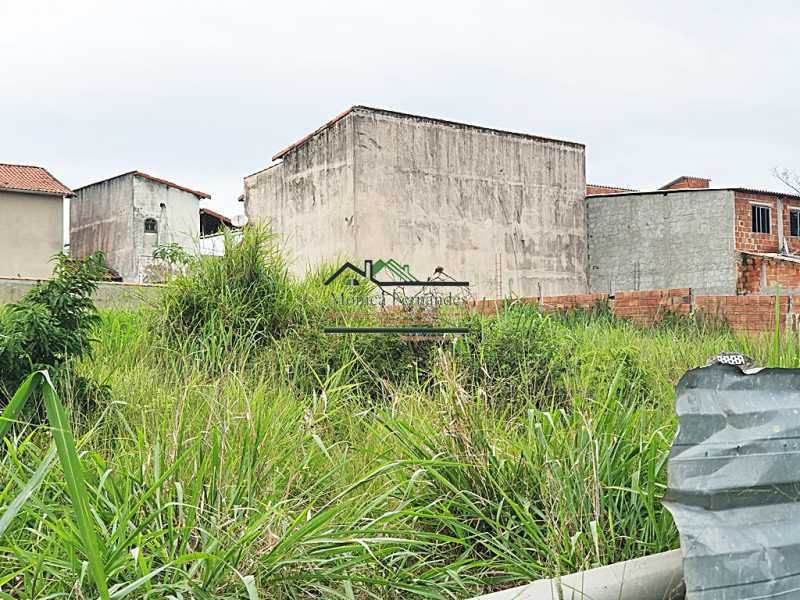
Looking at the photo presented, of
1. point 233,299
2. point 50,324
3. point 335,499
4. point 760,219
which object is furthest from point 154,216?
point 335,499

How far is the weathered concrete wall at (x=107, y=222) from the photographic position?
3058cm

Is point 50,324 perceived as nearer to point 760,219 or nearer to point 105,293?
point 105,293

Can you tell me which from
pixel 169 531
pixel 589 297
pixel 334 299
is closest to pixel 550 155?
pixel 589 297

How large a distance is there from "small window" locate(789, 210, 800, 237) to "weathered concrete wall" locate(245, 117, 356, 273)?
12.7 metres

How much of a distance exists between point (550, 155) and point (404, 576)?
21.0 metres

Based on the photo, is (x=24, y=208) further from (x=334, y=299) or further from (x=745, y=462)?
(x=745, y=462)

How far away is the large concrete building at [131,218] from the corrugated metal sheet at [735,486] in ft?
91.0

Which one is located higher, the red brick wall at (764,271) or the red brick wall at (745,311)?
the red brick wall at (764,271)

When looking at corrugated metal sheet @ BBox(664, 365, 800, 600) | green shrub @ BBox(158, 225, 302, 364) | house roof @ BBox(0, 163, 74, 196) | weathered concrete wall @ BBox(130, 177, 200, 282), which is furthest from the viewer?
weathered concrete wall @ BBox(130, 177, 200, 282)

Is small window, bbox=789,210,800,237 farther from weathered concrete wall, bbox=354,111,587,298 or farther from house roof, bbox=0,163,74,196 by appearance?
house roof, bbox=0,163,74,196

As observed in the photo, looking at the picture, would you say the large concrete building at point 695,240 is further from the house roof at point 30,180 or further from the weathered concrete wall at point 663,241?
the house roof at point 30,180

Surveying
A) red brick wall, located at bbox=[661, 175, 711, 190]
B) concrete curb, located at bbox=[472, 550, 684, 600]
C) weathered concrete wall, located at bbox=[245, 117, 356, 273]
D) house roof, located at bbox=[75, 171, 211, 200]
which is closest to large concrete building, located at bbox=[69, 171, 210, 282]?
house roof, located at bbox=[75, 171, 211, 200]

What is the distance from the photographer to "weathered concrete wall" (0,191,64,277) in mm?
27500

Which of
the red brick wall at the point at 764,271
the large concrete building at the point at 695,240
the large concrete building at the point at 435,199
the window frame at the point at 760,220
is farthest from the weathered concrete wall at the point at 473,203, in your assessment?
the window frame at the point at 760,220
